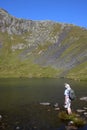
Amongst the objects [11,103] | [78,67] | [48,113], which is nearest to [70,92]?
[48,113]

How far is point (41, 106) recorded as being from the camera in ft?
188

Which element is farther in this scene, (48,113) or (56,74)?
(56,74)

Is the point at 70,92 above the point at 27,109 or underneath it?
above

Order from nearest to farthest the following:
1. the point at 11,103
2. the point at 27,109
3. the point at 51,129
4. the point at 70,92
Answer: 1. the point at 51,129
2. the point at 70,92
3. the point at 27,109
4. the point at 11,103

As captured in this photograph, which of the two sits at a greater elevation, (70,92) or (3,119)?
(70,92)

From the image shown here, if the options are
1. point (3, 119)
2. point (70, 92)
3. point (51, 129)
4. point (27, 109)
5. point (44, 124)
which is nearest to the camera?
point (51, 129)

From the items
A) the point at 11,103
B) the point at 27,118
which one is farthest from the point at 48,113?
the point at 11,103

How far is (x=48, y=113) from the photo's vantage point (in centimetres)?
4969

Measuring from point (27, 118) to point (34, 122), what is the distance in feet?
9.56

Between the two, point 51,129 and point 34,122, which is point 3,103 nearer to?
point 34,122

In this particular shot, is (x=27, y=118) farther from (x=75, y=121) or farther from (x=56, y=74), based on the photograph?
(x=56, y=74)

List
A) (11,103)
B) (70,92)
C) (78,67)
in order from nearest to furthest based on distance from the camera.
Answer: (70,92), (11,103), (78,67)

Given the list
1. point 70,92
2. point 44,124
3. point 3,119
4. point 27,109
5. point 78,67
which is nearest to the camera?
point 44,124

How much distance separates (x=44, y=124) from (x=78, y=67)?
5917 inches
